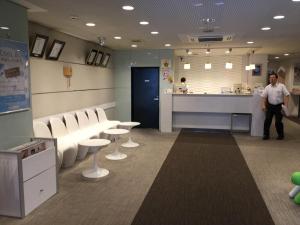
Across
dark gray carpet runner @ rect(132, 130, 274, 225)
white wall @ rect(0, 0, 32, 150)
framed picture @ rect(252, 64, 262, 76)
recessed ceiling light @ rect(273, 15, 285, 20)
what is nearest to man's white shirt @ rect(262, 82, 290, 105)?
dark gray carpet runner @ rect(132, 130, 274, 225)

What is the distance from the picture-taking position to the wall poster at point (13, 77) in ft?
11.1

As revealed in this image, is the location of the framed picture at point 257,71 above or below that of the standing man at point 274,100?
above

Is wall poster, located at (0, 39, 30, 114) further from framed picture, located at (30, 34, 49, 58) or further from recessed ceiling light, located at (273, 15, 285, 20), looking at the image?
recessed ceiling light, located at (273, 15, 285, 20)

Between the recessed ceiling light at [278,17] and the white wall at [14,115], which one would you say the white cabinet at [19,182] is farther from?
the recessed ceiling light at [278,17]

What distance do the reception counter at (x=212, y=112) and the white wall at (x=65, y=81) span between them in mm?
2022

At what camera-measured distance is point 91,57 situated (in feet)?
22.5

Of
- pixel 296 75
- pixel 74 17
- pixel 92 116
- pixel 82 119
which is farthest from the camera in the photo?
pixel 296 75

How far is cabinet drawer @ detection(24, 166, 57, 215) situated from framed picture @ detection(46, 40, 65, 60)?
244cm

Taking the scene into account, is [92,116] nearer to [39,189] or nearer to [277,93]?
[39,189]

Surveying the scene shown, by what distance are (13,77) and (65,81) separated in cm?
229

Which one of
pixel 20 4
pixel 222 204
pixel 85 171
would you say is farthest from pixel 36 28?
pixel 222 204

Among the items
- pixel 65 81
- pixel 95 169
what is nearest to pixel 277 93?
pixel 95 169

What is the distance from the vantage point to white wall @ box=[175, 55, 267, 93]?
992 cm

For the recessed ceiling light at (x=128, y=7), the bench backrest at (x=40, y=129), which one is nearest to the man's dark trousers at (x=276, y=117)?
the recessed ceiling light at (x=128, y=7)
